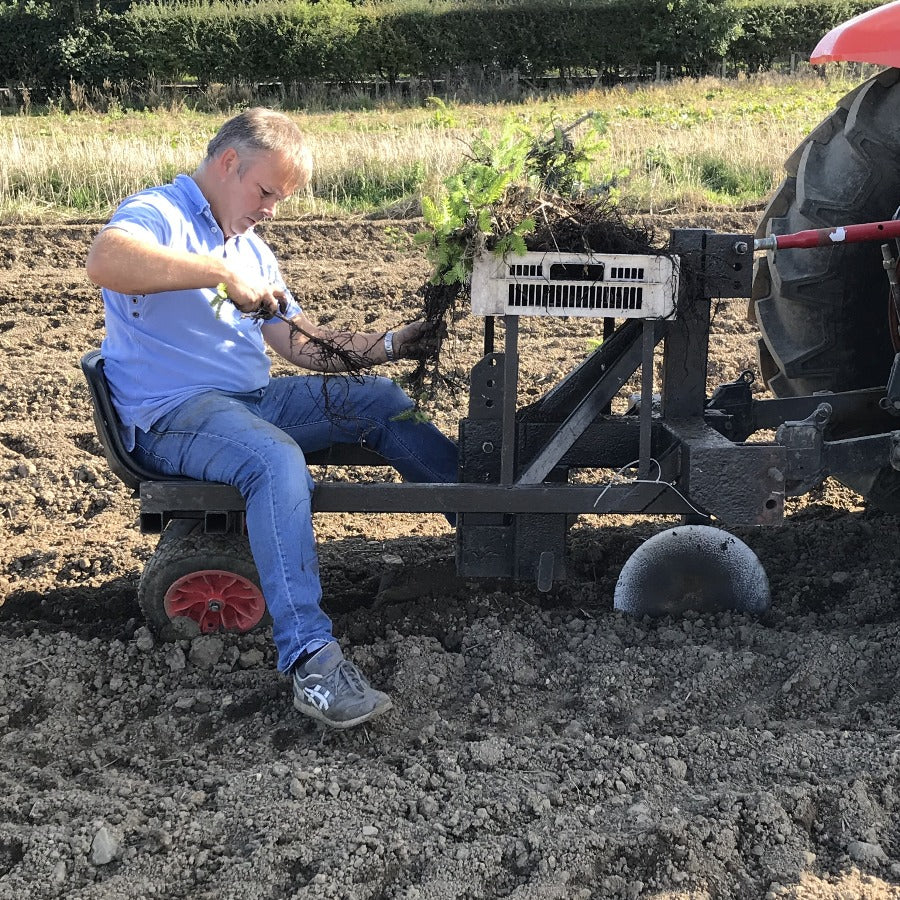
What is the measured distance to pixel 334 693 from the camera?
3.29 m

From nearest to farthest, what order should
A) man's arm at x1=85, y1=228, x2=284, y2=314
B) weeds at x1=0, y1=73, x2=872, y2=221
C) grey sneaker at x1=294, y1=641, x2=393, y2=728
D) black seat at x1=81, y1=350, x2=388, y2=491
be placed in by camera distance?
grey sneaker at x1=294, y1=641, x2=393, y2=728 → man's arm at x1=85, y1=228, x2=284, y2=314 → black seat at x1=81, y1=350, x2=388, y2=491 → weeds at x1=0, y1=73, x2=872, y2=221

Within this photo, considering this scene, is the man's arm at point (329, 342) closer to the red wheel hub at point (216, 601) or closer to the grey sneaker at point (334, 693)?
the red wheel hub at point (216, 601)

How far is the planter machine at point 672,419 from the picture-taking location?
353cm

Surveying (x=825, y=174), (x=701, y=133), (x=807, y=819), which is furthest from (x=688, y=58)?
(x=807, y=819)

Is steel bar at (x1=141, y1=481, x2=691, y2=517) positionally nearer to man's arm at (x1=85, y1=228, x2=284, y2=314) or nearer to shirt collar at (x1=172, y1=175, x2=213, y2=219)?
man's arm at (x1=85, y1=228, x2=284, y2=314)

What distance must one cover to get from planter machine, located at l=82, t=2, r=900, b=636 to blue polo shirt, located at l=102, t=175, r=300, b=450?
0.30 feet

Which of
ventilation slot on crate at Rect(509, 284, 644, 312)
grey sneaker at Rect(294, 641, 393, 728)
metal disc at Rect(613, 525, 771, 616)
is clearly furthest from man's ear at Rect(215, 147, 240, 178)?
metal disc at Rect(613, 525, 771, 616)

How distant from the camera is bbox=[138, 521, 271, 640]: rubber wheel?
377cm

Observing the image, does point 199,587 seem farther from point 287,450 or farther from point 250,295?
point 250,295

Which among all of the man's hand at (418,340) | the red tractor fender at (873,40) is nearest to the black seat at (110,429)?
the man's hand at (418,340)

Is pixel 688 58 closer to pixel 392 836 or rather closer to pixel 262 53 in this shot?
pixel 262 53

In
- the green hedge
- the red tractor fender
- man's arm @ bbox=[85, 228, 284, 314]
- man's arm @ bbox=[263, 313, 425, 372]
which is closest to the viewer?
man's arm @ bbox=[85, 228, 284, 314]

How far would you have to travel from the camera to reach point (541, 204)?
3438mm

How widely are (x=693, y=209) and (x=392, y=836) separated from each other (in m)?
7.55
